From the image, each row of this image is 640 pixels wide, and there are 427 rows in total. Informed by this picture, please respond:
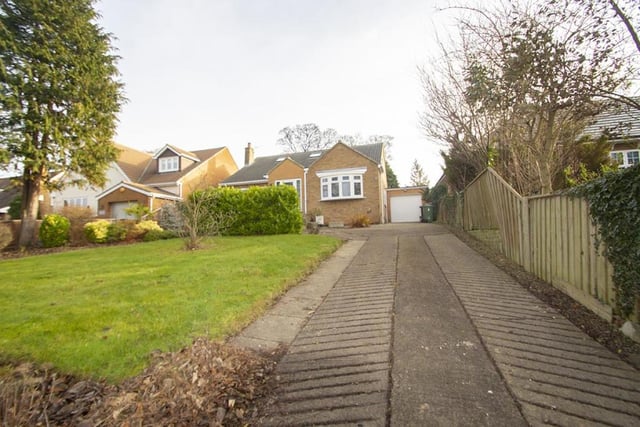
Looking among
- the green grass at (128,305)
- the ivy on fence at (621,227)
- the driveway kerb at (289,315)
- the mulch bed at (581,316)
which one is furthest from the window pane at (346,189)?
the ivy on fence at (621,227)

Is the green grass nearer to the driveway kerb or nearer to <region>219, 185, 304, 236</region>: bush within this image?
the driveway kerb

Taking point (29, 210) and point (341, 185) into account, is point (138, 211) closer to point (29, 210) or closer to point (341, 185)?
point (29, 210)

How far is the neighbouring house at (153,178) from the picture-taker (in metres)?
23.0

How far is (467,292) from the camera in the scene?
467cm

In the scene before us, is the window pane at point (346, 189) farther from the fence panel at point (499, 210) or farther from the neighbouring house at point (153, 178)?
the neighbouring house at point (153, 178)

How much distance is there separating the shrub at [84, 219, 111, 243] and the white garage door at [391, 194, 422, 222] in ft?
67.4

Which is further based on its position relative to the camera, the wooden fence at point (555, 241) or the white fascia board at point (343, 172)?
the white fascia board at point (343, 172)

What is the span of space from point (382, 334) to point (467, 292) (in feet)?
7.15

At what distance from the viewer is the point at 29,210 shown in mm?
13875

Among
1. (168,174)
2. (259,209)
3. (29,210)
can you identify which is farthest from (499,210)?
(168,174)

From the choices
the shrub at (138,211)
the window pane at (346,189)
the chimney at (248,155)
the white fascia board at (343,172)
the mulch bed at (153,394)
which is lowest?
the mulch bed at (153,394)

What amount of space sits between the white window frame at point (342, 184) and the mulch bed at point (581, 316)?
1462 centimetres

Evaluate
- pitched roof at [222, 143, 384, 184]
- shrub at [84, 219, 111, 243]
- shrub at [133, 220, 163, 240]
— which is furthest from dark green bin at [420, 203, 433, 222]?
shrub at [84, 219, 111, 243]

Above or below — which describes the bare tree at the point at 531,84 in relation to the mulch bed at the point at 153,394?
above
